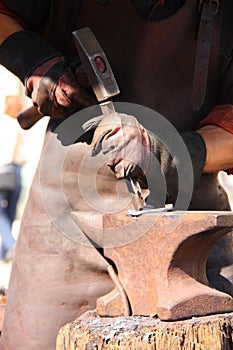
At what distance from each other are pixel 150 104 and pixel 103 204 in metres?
0.42

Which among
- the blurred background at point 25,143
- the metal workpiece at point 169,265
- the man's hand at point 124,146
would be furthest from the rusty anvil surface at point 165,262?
the blurred background at point 25,143

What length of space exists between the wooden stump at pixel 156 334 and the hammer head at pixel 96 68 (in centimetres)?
77

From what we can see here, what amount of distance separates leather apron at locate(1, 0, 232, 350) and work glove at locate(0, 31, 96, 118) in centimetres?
20

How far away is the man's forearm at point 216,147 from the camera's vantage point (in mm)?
3129

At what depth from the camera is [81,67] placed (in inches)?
118

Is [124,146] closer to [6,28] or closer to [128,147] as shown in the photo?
[128,147]

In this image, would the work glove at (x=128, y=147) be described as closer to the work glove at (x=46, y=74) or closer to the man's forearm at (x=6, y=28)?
the work glove at (x=46, y=74)

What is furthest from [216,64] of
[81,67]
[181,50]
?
[81,67]

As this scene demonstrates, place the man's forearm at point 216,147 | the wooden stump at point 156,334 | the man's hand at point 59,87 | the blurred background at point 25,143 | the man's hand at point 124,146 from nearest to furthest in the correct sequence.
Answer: the wooden stump at point 156,334
the man's hand at point 124,146
the man's hand at point 59,87
the man's forearm at point 216,147
the blurred background at point 25,143

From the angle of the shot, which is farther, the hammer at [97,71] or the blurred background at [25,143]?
the blurred background at [25,143]

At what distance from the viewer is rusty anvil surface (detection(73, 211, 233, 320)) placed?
2.52m

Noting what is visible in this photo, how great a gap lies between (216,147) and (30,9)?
2.91ft

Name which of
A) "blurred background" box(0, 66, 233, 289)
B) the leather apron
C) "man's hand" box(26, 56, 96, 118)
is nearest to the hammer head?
"man's hand" box(26, 56, 96, 118)

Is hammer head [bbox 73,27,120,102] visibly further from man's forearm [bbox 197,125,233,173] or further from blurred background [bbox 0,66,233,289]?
blurred background [bbox 0,66,233,289]
